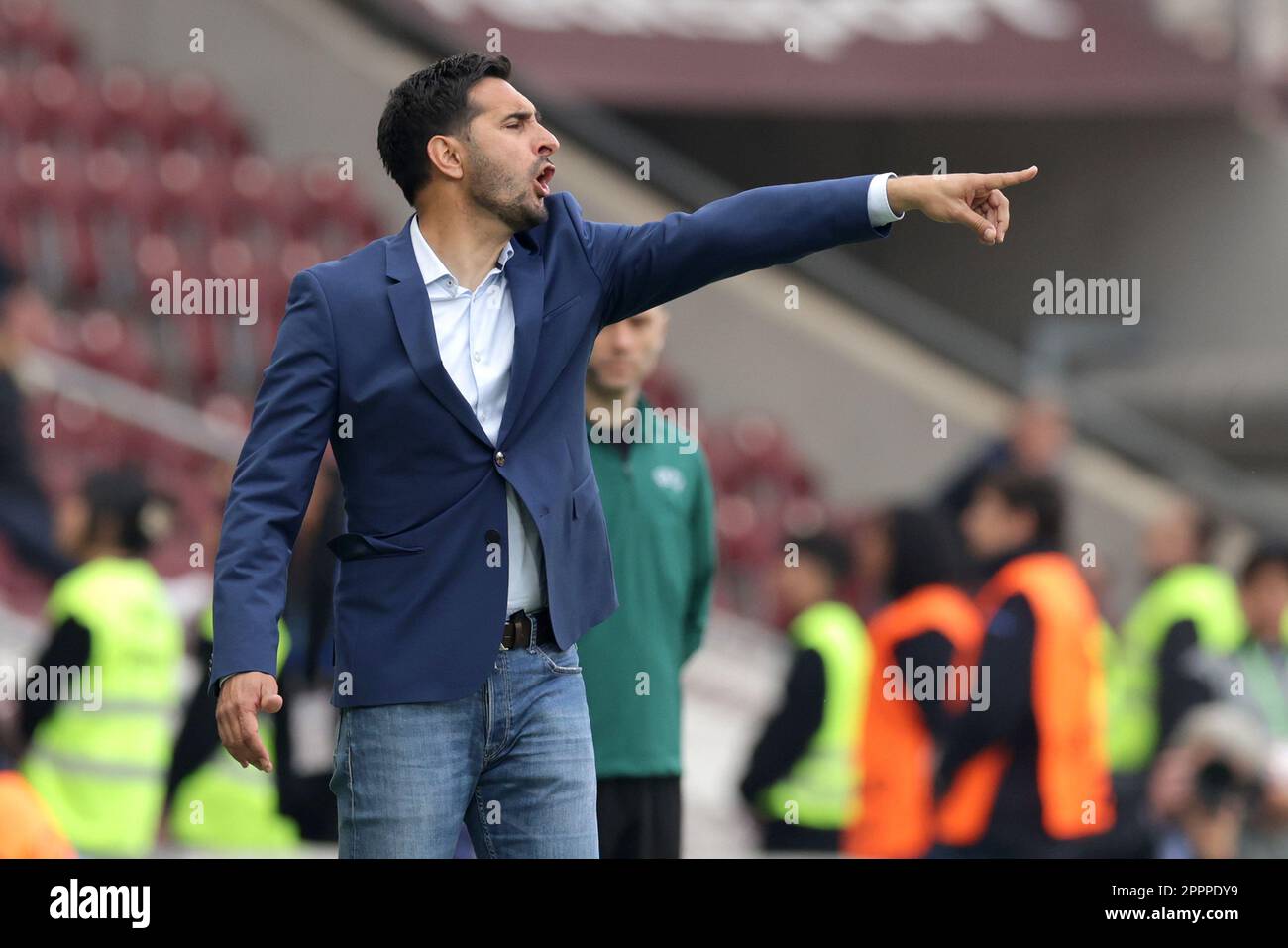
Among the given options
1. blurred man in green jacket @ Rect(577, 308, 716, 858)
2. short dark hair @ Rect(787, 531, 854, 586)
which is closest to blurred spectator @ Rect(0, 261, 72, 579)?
short dark hair @ Rect(787, 531, 854, 586)

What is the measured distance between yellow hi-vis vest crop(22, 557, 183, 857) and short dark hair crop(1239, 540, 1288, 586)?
12.6 feet

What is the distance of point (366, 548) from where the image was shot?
343cm

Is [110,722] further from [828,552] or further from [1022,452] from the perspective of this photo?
[1022,452]

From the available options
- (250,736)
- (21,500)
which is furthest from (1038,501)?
(21,500)

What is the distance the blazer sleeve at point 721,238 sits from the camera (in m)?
3.39

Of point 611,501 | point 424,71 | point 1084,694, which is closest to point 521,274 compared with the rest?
point 424,71

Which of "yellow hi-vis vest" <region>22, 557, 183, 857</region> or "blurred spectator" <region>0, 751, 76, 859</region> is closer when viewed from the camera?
"blurred spectator" <region>0, 751, 76, 859</region>

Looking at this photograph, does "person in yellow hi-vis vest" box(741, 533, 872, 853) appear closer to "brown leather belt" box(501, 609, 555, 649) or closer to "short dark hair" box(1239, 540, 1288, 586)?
"short dark hair" box(1239, 540, 1288, 586)

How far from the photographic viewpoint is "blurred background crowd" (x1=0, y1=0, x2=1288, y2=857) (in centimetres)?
613

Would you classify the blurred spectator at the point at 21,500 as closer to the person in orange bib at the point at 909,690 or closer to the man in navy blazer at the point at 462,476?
the person in orange bib at the point at 909,690

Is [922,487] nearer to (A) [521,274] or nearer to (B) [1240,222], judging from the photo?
(B) [1240,222]

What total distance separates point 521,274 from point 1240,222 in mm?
12986

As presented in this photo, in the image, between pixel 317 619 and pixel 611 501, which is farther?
pixel 317 619

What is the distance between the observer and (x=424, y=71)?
3.66 metres
